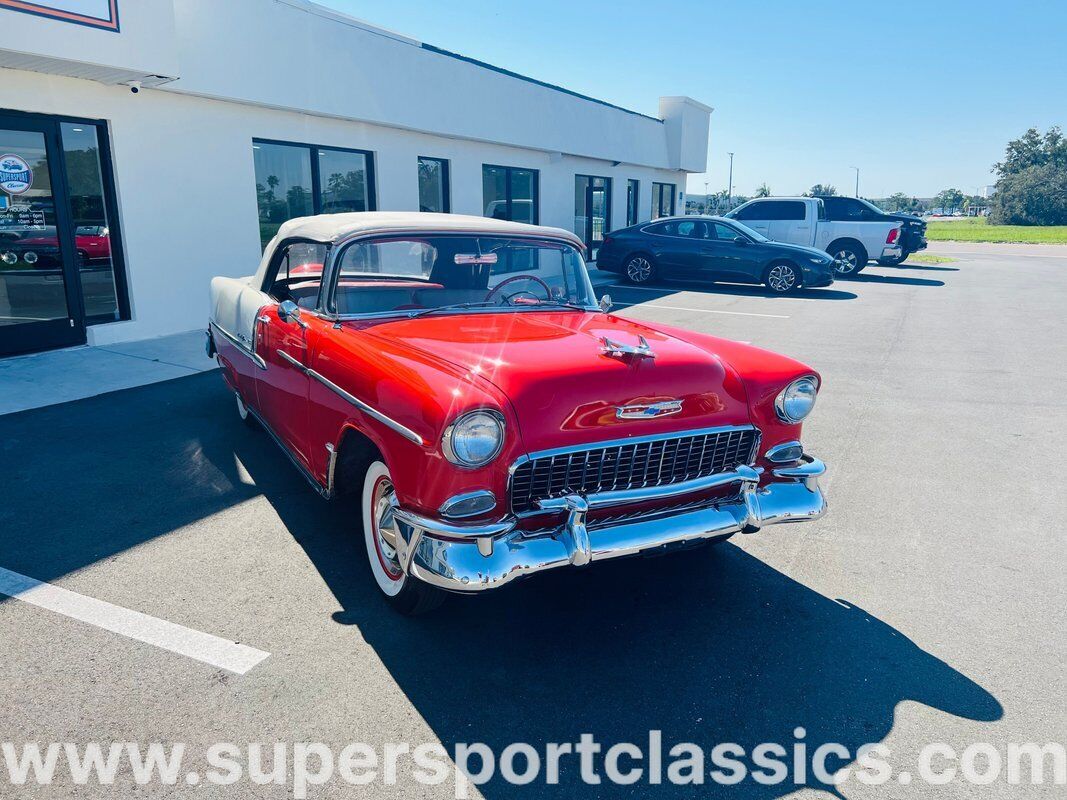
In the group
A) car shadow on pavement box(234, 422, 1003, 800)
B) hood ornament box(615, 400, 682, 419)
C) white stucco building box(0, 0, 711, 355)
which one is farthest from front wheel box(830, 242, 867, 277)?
hood ornament box(615, 400, 682, 419)

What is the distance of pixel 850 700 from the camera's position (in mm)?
2783

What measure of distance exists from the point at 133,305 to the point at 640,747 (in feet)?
27.0

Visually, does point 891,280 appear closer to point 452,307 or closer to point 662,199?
point 662,199

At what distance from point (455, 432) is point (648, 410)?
82 centimetres

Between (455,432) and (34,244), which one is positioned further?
(34,244)

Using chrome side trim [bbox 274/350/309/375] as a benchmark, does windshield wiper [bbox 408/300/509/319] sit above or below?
above

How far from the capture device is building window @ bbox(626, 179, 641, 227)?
21.7 metres

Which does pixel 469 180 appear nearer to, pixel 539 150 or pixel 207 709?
pixel 539 150

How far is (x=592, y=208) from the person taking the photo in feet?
65.2

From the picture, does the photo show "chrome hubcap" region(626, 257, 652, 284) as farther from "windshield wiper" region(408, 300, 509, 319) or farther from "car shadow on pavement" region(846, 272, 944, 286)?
"windshield wiper" region(408, 300, 509, 319)

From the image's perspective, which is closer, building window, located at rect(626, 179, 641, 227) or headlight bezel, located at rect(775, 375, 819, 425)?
headlight bezel, located at rect(775, 375, 819, 425)

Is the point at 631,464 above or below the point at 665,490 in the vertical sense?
above

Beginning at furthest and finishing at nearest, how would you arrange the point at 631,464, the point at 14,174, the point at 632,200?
the point at 632,200 < the point at 14,174 < the point at 631,464

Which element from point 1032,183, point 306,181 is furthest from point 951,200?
point 306,181
